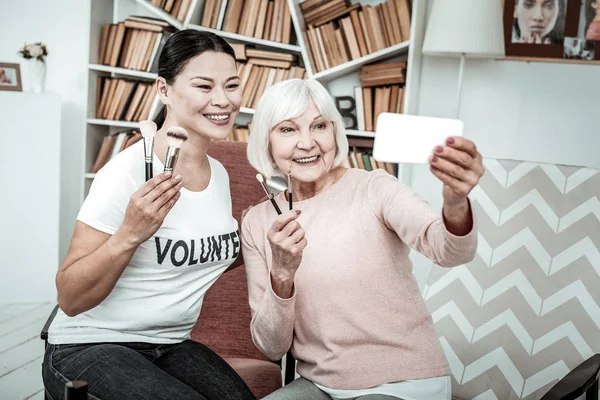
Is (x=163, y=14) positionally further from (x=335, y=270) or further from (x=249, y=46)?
(x=335, y=270)

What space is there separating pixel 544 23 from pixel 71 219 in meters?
2.90

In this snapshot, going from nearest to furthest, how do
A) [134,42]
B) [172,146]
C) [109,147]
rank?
[172,146], [134,42], [109,147]

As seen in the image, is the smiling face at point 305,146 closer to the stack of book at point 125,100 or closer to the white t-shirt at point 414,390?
the white t-shirt at point 414,390

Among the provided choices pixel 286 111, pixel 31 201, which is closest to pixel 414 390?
pixel 286 111

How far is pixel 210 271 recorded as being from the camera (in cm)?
160

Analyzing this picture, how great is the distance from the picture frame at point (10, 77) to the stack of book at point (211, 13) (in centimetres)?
112

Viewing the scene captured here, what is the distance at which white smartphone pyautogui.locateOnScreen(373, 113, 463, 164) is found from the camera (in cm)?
107

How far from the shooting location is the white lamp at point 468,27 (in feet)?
9.59

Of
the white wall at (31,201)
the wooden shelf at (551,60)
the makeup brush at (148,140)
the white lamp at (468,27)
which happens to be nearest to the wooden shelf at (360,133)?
the white lamp at (468,27)

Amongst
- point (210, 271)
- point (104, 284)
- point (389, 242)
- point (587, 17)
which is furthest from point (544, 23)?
point (104, 284)

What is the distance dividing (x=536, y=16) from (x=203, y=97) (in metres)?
2.29

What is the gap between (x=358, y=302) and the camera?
1521 mm

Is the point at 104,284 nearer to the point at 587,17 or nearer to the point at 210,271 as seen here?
the point at 210,271

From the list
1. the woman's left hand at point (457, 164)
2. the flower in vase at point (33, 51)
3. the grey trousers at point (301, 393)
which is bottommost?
the grey trousers at point (301, 393)
